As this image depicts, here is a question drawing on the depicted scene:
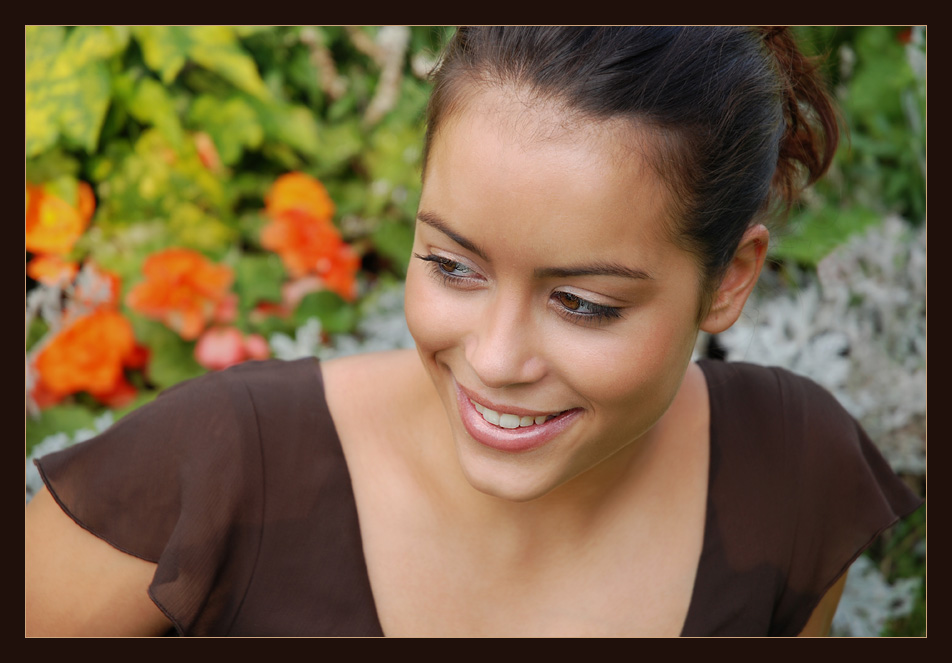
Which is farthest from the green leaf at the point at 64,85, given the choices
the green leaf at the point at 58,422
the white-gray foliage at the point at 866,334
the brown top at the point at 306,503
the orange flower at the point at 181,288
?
the white-gray foliage at the point at 866,334

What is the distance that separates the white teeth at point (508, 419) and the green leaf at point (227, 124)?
1.77 m

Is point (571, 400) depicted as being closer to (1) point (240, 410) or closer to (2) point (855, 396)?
A: (1) point (240, 410)

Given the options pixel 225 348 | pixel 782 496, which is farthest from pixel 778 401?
pixel 225 348

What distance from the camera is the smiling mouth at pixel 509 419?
4.91ft

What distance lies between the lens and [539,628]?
6.00 feet

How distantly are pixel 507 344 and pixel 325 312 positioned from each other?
158cm

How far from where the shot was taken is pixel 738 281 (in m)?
1.64

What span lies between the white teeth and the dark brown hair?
38 cm

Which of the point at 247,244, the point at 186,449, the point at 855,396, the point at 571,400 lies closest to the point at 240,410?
the point at 186,449

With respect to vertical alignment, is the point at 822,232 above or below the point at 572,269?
above

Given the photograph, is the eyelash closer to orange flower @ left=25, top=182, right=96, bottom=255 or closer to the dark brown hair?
the dark brown hair

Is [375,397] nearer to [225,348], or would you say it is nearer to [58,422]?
[225,348]

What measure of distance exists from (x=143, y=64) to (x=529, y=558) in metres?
2.06

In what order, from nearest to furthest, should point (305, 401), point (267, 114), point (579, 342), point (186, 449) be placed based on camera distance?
point (579, 342), point (186, 449), point (305, 401), point (267, 114)
